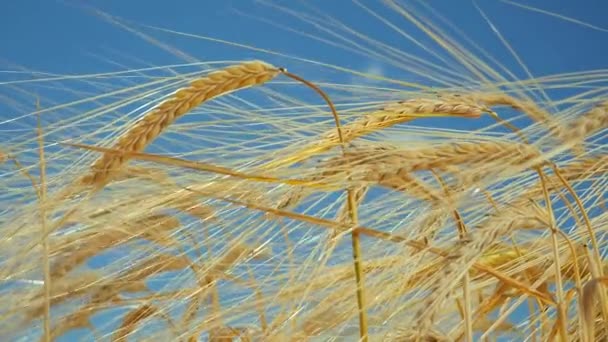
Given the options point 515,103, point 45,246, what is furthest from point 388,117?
point 45,246

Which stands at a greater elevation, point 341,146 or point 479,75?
point 479,75

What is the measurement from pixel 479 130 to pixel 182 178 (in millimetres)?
574

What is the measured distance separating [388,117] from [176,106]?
422 mm

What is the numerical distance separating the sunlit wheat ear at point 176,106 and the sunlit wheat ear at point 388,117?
156 millimetres

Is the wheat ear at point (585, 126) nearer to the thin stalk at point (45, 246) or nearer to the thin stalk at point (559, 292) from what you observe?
the thin stalk at point (559, 292)

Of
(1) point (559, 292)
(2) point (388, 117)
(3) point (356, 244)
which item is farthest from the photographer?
(2) point (388, 117)

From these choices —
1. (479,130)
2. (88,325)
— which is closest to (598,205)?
(479,130)

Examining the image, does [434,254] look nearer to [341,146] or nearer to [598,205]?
[341,146]

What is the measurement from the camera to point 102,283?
1.61 metres

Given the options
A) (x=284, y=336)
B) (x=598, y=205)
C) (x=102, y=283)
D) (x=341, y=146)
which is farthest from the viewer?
(x=598, y=205)

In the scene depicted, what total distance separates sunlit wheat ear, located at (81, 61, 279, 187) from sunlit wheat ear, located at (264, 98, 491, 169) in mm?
156

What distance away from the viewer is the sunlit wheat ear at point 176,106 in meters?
1.41

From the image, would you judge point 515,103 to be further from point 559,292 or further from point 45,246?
point 45,246

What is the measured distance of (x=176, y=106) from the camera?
1.46m
